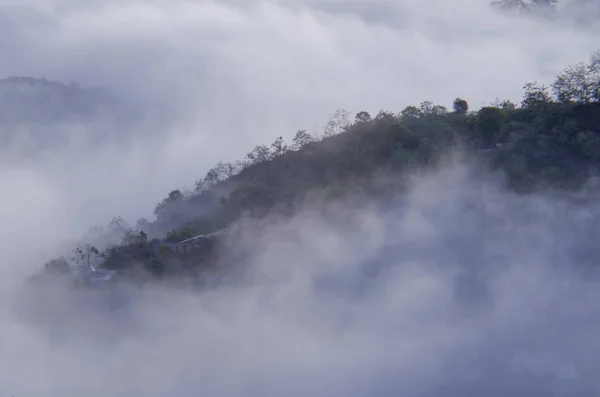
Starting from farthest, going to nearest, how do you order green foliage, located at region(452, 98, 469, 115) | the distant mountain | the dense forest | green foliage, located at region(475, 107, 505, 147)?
the distant mountain < green foliage, located at region(452, 98, 469, 115) < green foliage, located at region(475, 107, 505, 147) < the dense forest

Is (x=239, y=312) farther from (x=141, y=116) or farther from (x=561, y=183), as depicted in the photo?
(x=141, y=116)

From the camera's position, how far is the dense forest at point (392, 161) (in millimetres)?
13094

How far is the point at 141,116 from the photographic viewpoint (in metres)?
70.9

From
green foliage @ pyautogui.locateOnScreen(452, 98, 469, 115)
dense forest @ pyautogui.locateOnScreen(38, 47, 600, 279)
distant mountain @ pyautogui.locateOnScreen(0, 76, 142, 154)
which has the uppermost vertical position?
distant mountain @ pyautogui.locateOnScreen(0, 76, 142, 154)

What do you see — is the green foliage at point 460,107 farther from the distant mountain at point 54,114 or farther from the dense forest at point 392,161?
the distant mountain at point 54,114

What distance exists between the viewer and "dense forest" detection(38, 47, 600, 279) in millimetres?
13094

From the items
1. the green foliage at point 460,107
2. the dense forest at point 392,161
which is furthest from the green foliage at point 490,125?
the green foliage at point 460,107

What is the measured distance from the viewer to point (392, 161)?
14.6 meters

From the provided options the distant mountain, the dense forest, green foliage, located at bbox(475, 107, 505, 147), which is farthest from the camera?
the distant mountain

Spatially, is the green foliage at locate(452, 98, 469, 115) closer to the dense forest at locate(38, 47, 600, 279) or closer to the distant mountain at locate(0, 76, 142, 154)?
the dense forest at locate(38, 47, 600, 279)

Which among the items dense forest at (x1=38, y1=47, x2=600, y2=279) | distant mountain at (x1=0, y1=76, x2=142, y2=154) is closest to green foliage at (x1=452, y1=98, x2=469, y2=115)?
dense forest at (x1=38, y1=47, x2=600, y2=279)

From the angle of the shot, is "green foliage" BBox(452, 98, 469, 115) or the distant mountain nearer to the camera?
"green foliage" BBox(452, 98, 469, 115)

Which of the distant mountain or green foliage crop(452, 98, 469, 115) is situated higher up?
the distant mountain

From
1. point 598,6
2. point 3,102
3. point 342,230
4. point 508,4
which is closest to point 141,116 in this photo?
point 3,102
